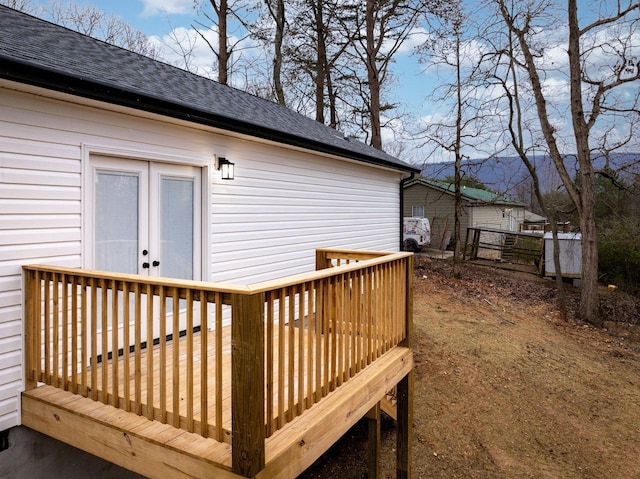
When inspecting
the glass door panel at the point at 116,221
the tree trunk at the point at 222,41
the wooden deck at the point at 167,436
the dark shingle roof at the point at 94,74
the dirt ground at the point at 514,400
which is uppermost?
the tree trunk at the point at 222,41

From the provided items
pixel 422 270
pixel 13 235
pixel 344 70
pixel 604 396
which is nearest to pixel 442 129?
pixel 422 270

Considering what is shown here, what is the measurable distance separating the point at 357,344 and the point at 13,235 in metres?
2.77

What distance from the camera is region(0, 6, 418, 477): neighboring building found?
3.16 meters

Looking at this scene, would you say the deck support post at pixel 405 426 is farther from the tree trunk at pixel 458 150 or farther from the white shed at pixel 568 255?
the white shed at pixel 568 255

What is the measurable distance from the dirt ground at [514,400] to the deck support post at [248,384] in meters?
3.36

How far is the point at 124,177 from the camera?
4.01m

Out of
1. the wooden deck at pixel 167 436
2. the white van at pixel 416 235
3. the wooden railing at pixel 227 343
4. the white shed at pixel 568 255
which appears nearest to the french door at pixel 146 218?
the wooden railing at pixel 227 343

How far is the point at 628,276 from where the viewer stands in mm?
12172

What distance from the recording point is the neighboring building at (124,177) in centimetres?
316

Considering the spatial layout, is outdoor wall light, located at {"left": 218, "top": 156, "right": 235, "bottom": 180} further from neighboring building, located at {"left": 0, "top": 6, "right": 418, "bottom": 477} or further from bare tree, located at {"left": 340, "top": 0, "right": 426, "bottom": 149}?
bare tree, located at {"left": 340, "top": 0, "right": 426, "bottom": 149}

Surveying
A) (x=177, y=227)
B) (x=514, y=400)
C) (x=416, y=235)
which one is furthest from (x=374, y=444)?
(x=416, y=235)

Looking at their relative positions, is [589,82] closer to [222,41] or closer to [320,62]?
[320,62]

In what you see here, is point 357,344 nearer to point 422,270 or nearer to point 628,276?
point 422,270

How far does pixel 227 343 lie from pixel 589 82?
11.0 m
